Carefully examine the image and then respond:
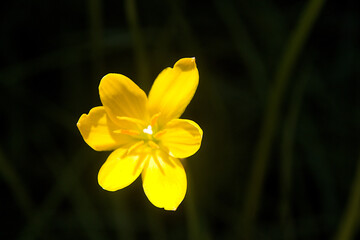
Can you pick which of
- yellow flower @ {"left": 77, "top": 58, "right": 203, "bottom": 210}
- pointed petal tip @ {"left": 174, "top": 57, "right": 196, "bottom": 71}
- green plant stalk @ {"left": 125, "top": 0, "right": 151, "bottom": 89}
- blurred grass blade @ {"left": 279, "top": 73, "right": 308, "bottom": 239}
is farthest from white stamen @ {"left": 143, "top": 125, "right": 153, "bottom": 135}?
blurred grass blade @ {"left": 279, "top": 73, "right": 308, "bottom": 239}

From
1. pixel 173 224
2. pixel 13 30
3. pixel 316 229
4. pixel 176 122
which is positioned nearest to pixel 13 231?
pixel 173 224

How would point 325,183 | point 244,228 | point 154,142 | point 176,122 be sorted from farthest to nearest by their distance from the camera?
point 325,183, point 244,228, point 154,142, point 176,122

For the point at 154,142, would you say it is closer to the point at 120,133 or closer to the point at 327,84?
the point at 120,133

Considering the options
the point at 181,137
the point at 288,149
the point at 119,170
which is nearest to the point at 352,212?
the point at 288,149

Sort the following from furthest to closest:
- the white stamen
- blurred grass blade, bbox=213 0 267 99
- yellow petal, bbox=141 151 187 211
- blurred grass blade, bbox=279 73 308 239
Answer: blurred grass blade, bbox=213 0 267 99
blurred grass blade, bbox=279 73 308 239
the white stamen
yellow petal, bbox=141 151 187 211

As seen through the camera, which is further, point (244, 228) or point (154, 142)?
point (244, 228)

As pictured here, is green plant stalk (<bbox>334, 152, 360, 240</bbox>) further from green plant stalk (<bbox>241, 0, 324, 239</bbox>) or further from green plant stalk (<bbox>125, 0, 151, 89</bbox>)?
green plant stalk (<bbox>125, 0, 151, 89</bbox>)
